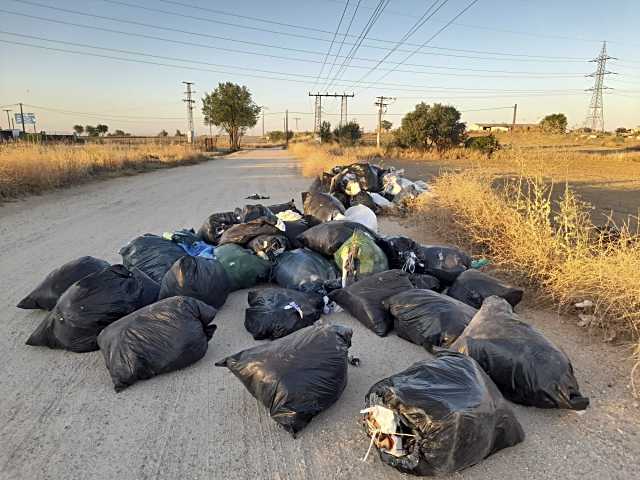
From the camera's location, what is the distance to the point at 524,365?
83.0 inches

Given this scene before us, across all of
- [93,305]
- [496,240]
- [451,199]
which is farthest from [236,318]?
[451,199]

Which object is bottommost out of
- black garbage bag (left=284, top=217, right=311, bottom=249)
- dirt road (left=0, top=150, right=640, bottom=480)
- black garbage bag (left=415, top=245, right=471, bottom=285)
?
dirt road (left=0, top=150, right=640, bottom=480)

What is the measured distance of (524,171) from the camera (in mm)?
4605

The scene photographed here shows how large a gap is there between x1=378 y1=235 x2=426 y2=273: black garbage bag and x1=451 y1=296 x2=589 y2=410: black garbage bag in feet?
4.67

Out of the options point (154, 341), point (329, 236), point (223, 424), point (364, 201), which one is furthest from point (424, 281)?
point (364, 201)

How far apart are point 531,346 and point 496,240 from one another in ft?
7.62

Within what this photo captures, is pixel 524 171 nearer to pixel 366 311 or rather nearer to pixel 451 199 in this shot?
pixel 451 199

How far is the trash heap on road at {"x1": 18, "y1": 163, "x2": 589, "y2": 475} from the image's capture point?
1.71 metres

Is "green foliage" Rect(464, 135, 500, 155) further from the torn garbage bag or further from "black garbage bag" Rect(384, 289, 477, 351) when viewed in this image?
"black garbage bag" Rect(384, 289, 477, 351)

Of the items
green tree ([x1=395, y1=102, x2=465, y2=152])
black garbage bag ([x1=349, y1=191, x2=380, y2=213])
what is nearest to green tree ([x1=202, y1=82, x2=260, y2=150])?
green tree ([x1=395, y1=102, x2=465, y2=152])

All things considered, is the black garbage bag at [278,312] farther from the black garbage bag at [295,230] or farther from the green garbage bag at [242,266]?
the black garbage bag at [295,230]

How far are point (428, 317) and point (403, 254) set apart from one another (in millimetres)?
1154

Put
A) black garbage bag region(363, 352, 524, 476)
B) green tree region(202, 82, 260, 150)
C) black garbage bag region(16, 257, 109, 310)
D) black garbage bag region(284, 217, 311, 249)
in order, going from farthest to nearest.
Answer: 1. green tree region(202, 82, 260, 150)
2. black garbage bag region(284, 217, 311, 249)
3. black garbage bag region(16, 257, 109, 310)
4. black garbage bag region(363, 352, 524, 476)

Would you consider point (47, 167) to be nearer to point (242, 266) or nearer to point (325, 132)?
point (242, 266)
